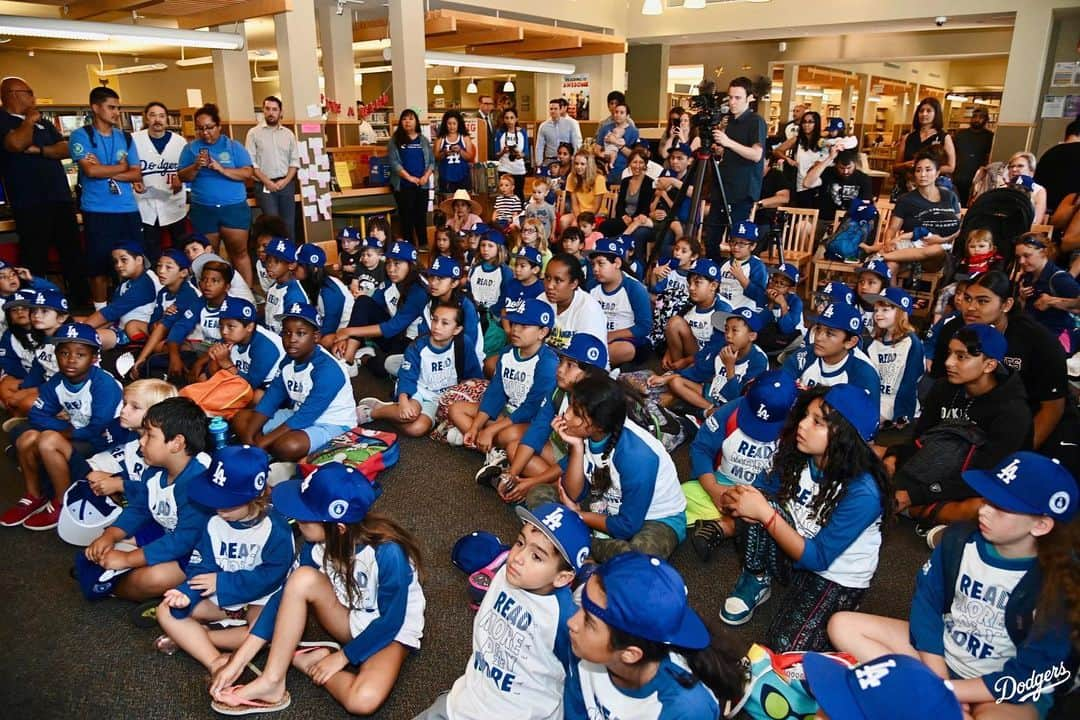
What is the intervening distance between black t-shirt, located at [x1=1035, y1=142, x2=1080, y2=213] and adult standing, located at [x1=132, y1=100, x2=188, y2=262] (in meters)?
6.58

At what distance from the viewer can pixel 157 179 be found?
18.0 ft

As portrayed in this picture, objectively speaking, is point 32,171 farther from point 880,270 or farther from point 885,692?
point 885,692

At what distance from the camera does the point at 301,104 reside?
677 cm

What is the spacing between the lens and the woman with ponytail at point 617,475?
7.53ft

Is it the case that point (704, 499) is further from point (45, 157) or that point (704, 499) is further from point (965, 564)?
point (45, 157)

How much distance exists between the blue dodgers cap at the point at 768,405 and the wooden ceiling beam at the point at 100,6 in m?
6.54

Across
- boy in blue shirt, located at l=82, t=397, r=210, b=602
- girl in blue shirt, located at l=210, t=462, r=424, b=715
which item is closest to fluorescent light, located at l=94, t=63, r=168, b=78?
boy in blue shirt, located at l=82, t=397, r=210, b=602

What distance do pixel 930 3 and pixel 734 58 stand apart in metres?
4.11

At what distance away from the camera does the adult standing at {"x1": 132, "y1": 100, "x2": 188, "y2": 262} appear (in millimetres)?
5375

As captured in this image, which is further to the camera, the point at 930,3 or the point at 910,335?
the point at 930,3

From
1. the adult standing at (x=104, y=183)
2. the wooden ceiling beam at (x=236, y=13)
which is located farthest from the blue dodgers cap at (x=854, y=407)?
the wooden ceiling beam at (x=236, y=13)


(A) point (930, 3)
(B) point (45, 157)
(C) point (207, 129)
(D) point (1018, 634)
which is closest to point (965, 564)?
(D) point (1018, 634)

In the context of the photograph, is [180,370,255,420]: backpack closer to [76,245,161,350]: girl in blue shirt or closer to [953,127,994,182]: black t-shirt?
[76,245,161,350]: girl in blue shirt

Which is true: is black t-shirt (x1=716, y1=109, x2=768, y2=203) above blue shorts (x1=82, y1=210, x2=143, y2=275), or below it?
above
